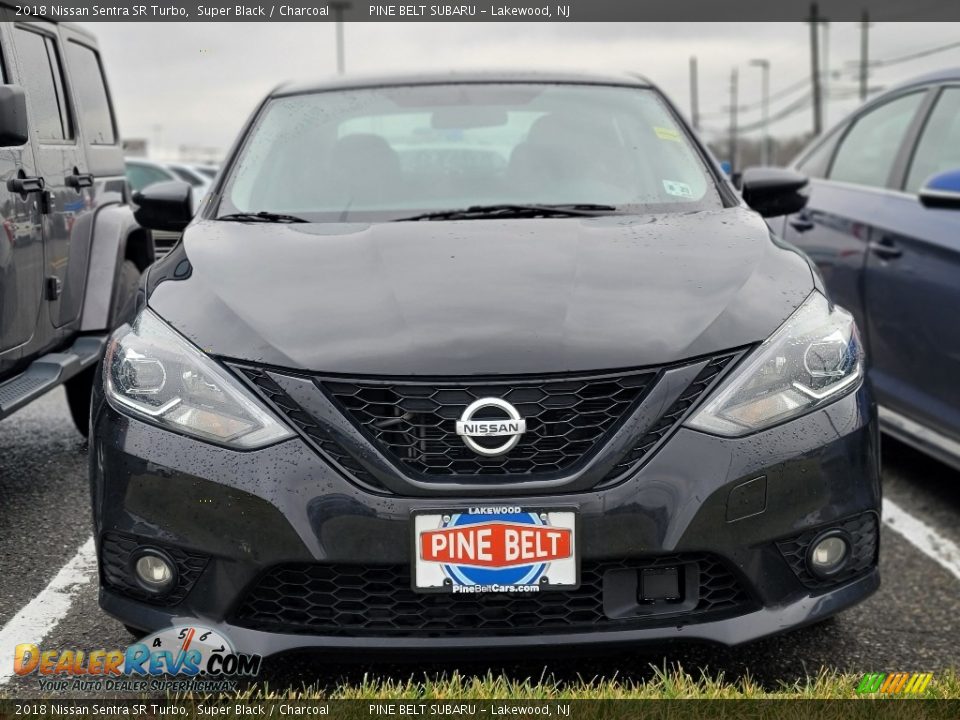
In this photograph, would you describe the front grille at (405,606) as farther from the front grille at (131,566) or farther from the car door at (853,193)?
the car door at (853,193)

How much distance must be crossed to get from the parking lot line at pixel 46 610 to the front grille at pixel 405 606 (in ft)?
2.76

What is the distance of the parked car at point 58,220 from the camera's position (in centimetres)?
382

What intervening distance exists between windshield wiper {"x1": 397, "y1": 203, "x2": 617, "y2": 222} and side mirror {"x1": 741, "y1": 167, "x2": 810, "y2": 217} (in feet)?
2.05

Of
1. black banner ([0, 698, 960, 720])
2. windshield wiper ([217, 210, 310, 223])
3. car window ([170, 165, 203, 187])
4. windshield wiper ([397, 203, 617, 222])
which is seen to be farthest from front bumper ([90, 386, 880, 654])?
car window ([170, 165, 203, 187])

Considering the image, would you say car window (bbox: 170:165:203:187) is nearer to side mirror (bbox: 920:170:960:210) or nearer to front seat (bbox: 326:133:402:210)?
front seat (bbox: 326:133:402:210)

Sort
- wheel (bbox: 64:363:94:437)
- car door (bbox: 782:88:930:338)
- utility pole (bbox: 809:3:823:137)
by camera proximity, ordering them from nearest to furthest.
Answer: car door (bbox: 782:88:930:338)
wheel (bbox: 64:363:94:437)
utility pole (bbox: 809:3:823:137)

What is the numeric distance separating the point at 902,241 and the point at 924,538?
1.12 metres

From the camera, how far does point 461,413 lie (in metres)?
2.23

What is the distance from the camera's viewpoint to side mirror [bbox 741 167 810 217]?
3568 millimetres

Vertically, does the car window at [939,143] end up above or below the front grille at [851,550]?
above

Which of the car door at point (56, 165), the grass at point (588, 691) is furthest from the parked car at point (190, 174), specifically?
the grass at point (588, 691)

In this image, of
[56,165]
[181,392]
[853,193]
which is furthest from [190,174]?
[181,392]

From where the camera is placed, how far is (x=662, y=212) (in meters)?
3.16

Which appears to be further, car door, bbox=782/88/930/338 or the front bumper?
car door, bbox=782/88/930/338
